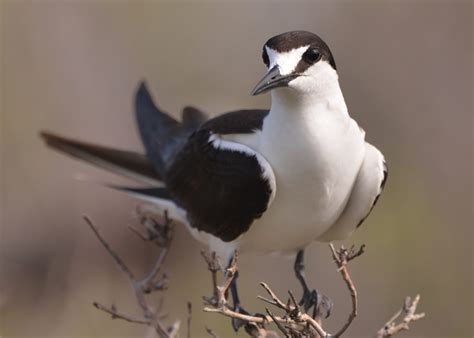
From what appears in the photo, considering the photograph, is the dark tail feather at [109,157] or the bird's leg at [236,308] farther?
the dark tail feather at [109,157]

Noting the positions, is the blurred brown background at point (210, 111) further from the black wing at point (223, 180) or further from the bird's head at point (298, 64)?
the bird's head at point (298, 64)

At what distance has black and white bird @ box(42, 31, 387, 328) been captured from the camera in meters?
4.37

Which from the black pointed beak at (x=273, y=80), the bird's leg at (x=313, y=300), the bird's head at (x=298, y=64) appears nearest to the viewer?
the black pointed beak at (x=273, y=80)

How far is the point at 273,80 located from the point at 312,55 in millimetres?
263

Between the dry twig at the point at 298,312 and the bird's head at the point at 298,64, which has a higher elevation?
the bird's head at the point at 298,64

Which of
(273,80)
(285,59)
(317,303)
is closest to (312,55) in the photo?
(285,59)

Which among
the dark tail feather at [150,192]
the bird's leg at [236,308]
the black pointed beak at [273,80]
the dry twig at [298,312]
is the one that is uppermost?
the black pointed beak at [273,80]

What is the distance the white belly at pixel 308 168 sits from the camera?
14.7ft

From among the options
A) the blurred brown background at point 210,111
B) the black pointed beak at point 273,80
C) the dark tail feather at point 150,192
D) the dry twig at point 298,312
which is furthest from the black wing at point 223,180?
the blurred brown background at point 210,111

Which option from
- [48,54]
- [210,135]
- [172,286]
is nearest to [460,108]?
[172,286]

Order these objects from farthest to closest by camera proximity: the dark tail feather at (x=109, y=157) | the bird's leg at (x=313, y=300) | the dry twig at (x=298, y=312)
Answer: the dark tail feather at (x=109, y=157)
the bird's leg at (x=313, y=300)
the dry twig at (x=298, y=312)

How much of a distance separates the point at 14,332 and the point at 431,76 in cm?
392

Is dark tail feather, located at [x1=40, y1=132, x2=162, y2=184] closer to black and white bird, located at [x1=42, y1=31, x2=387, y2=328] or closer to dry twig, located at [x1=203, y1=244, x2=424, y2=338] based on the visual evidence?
black and white bird, located at [x1=42, y1=31, x2=387, y2=328]

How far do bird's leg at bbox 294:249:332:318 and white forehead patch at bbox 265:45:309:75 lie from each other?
3.07 ft
